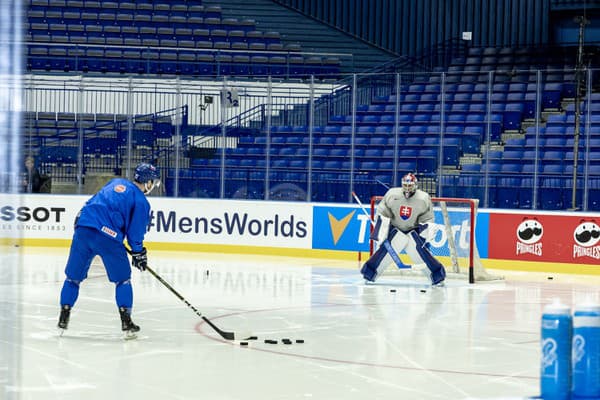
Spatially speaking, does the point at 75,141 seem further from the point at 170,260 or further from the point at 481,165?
the point at 481,165

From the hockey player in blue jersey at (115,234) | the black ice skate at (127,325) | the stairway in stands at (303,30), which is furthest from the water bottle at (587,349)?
the stairway in stands at (303,30)

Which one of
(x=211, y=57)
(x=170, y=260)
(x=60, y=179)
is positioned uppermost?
(x=211, y=57)

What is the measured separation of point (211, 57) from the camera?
26.7 metres

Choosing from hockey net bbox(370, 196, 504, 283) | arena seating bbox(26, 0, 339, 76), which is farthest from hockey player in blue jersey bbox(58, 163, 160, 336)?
arena seating bbox(26, 0, 339, 76)

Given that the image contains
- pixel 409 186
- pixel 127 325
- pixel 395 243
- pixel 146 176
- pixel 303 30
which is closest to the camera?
pixel 127 325

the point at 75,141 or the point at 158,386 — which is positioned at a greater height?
the point at 75,141

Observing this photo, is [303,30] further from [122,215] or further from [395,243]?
[122,215]

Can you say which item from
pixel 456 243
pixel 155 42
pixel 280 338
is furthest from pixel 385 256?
pixel 155 42

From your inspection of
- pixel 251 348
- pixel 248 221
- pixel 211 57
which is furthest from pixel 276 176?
pixel 251 348

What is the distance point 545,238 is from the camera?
55.3ft

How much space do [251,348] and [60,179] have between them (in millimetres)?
11439

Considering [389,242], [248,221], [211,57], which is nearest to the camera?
[389,242]

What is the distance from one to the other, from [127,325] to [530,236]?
937 cm

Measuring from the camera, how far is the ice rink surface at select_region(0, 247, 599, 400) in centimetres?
684
